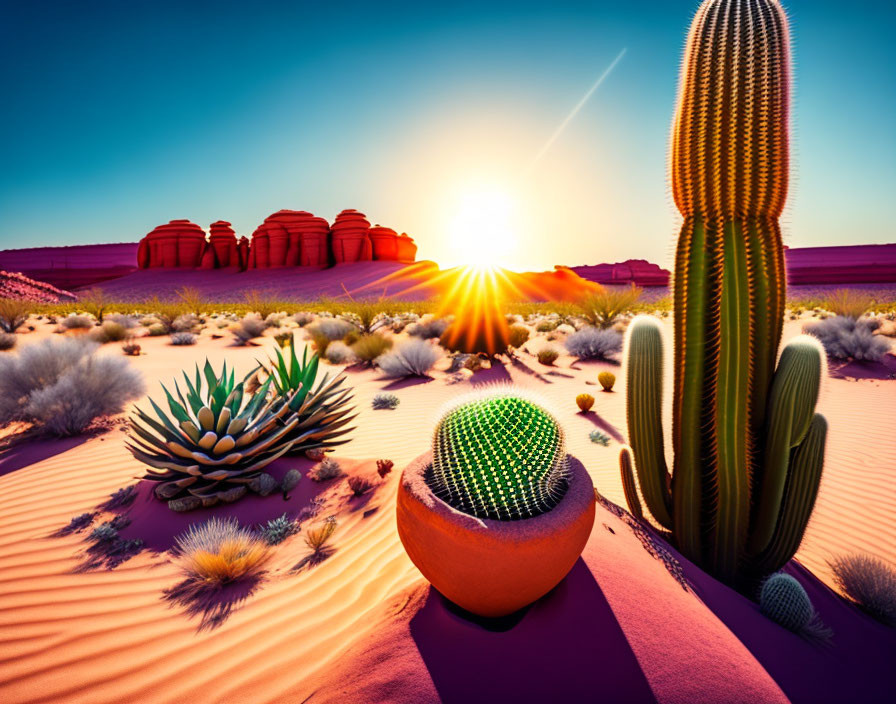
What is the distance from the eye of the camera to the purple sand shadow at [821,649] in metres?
1.85

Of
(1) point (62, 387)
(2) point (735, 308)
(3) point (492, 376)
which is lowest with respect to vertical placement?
(3) point (492, 376)

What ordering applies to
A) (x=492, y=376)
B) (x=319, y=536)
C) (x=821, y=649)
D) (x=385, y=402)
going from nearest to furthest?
(x=821, y=649) → (x=319, y=536) → (x=385, y=402) → (x=492, y=376)

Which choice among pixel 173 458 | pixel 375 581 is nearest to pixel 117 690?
pixel 375 581

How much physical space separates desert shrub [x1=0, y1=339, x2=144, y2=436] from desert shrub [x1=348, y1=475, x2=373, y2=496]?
4.15m

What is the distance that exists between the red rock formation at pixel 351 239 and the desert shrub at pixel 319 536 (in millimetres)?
67181

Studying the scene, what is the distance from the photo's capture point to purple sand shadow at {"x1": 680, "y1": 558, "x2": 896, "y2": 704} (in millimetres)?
1851

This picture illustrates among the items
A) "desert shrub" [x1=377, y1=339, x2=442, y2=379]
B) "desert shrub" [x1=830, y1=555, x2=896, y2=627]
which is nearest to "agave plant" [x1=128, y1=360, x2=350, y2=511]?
"desert shrub" [x1=830, y1=555, x2=896, y2=627]

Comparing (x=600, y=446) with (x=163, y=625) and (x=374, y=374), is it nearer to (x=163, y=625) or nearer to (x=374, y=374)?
(x=163, y=625)

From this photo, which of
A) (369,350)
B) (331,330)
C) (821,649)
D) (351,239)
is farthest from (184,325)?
(351,239)

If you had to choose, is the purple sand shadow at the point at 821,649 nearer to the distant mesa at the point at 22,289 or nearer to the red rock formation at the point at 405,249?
the distant mesa at the point at 22,289

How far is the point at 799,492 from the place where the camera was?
2.84m

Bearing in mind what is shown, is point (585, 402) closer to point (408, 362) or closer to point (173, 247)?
point (408, 362)

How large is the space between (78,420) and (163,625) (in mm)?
4322

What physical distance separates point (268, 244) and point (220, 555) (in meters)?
71.0
